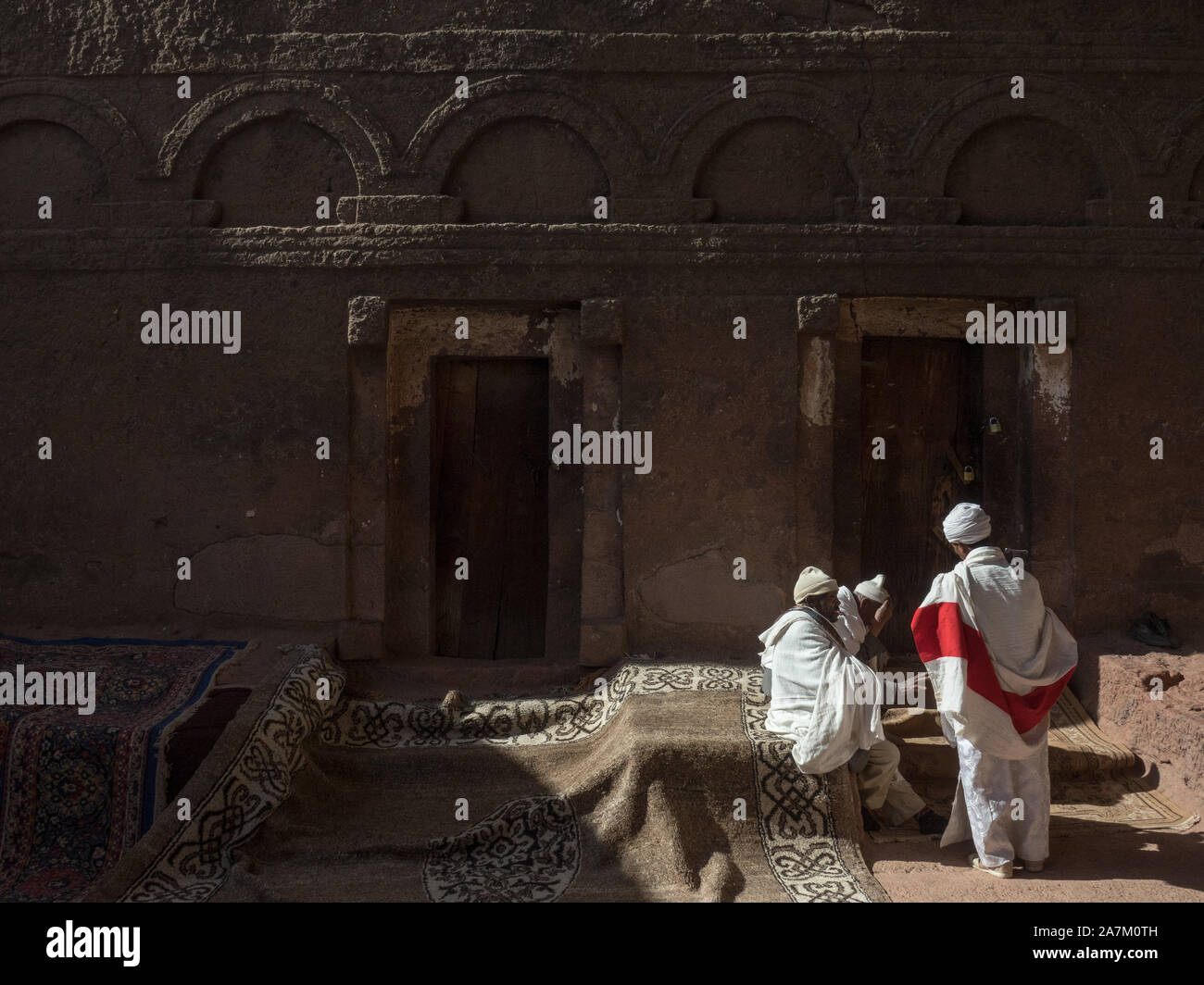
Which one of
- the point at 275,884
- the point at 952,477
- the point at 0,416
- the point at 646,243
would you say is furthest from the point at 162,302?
the point at 952,477

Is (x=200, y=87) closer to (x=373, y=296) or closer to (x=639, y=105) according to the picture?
(x=373, y=296)

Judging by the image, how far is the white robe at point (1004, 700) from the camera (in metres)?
5.05

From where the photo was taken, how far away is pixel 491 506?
7.40m

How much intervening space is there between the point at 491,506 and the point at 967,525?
10.7 feet

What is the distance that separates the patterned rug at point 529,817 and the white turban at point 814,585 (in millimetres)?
710

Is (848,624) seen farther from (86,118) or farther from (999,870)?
(86,118)

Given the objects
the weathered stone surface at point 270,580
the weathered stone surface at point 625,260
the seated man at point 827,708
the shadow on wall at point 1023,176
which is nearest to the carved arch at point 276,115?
the weathered stone surface at point 625,260

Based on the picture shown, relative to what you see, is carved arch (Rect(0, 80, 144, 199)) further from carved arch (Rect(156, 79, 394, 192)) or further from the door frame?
the door frame

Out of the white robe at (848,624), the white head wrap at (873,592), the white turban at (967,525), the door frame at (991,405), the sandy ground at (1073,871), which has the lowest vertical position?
the sandy ground at (1073,871)

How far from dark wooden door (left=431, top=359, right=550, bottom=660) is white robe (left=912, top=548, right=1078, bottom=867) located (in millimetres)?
2983

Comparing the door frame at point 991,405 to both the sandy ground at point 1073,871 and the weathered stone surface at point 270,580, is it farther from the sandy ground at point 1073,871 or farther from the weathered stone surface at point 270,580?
the weathered stone surface at point 270,580

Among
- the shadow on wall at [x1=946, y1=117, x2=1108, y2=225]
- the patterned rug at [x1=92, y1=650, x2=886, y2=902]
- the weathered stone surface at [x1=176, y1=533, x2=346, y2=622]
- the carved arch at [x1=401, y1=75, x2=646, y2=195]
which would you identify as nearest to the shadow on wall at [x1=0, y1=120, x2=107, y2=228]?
the carved arch at [x1=401, y1=75, x2=646, y2=195]

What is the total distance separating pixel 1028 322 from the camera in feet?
22.9
